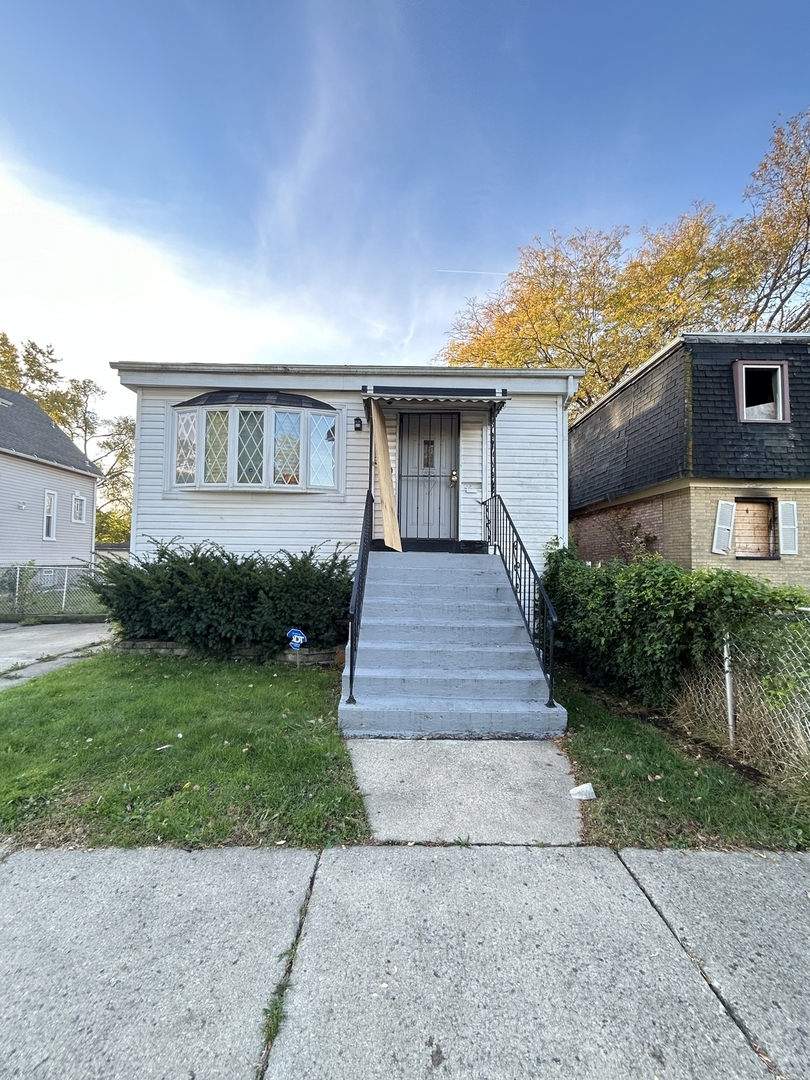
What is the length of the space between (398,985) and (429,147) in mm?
14374

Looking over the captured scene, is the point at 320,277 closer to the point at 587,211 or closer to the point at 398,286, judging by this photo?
the point at 398,286

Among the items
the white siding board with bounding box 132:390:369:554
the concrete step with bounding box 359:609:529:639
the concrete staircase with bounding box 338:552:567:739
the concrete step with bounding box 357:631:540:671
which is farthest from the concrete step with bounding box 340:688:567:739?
the white siding board with bounding box 132:390:369:554

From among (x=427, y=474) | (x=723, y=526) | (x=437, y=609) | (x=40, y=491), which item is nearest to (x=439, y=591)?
(x=437, y=609)

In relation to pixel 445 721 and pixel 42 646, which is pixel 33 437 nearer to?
pixel 42 646

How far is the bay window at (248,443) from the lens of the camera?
707cm

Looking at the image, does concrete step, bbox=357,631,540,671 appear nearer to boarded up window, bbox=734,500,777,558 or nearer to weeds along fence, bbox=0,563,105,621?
boarded up window, bbox=734,500,777,558

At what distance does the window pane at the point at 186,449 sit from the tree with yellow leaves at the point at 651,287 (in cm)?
1314

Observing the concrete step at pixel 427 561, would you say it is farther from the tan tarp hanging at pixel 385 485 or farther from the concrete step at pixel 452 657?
the concrete step at pixel 452 657

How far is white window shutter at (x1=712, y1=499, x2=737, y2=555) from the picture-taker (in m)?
9.05

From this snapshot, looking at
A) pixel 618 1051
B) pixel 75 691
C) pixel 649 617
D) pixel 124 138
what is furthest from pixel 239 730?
pixel 124 138

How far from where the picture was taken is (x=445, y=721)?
153 inches

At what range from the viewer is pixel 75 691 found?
4.78 m

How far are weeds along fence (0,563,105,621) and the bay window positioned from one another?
6105mm

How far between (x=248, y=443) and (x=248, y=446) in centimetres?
5
